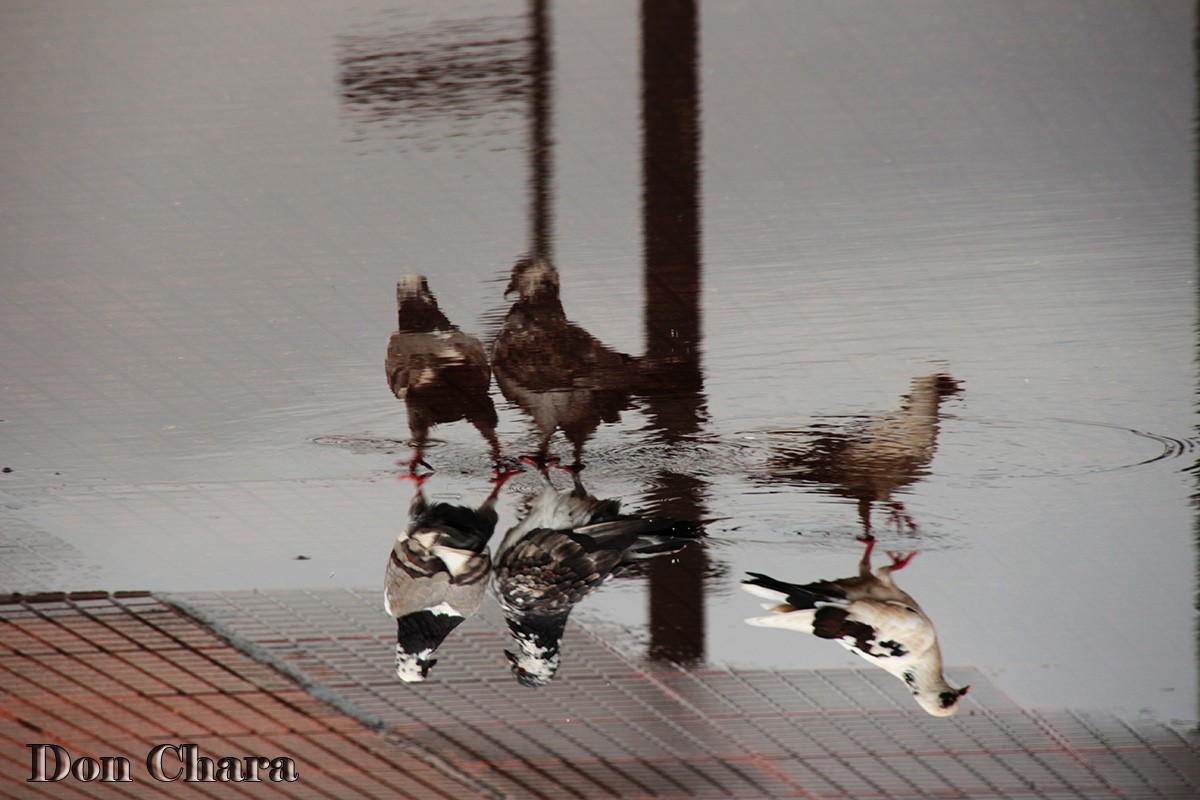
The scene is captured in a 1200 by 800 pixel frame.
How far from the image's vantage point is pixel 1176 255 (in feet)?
3.76

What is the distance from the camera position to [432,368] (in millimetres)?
1292

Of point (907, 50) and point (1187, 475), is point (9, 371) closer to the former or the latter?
point (907, 50)

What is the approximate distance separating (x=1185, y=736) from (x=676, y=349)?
1.16 m

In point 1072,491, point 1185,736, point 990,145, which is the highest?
point 990,145

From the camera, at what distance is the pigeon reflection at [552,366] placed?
119 centimetres

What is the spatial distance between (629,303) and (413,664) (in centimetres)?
66

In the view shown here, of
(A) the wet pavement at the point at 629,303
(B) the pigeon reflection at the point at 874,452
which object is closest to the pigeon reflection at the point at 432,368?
(A) the wet pavement at the point at 629,303

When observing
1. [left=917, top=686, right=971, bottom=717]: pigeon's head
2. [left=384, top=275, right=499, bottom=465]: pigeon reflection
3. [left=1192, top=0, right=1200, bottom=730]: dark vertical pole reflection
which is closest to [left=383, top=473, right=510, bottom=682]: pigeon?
[left=384, top=275, right=499, bottom=465]: pigeon reflection

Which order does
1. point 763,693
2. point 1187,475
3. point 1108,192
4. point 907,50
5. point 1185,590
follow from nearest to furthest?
1. point 907,50
2. point 1108,192
3. point 1187,475
4. point 1185,590
5. point 763,693

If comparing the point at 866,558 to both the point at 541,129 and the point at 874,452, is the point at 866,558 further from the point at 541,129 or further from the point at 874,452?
the point at 541,129

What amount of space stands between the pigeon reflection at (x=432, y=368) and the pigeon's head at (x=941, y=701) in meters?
0.70

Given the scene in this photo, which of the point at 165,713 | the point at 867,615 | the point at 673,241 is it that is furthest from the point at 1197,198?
the point at 165,713

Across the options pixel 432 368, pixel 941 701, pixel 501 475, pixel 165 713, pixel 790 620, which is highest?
pixel 432 368

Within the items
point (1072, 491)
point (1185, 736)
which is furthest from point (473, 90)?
point (1185, 736)
